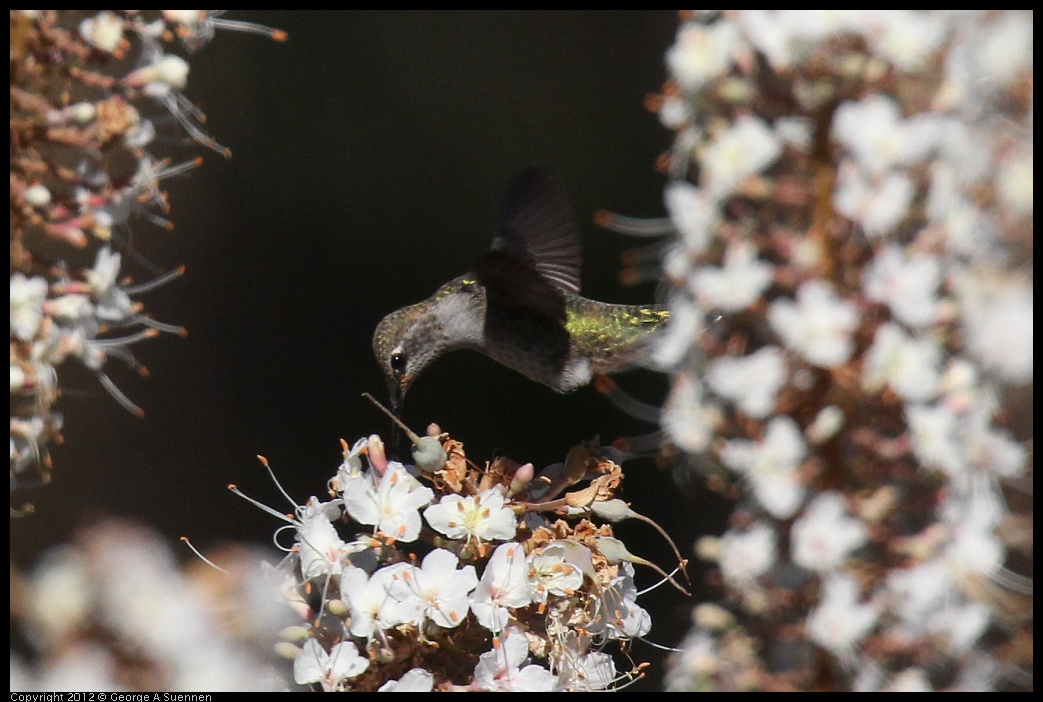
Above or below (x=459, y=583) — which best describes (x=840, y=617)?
below

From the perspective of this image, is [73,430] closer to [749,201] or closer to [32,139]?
[32,139]

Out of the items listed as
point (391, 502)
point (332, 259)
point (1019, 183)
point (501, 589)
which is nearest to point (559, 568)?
point (501, 589)

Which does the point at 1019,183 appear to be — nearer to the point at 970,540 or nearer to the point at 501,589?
the point at 970,540

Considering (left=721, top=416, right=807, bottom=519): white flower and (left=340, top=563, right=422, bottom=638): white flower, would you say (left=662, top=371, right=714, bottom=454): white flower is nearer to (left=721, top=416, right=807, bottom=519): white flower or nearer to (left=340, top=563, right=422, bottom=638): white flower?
(left=721, top=416, right=807, bottom=519): white flower

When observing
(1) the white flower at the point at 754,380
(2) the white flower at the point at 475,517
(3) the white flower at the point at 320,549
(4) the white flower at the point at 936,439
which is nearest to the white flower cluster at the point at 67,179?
(3) the white flower at the point at 320,549

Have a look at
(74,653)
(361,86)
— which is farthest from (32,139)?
(361,86)

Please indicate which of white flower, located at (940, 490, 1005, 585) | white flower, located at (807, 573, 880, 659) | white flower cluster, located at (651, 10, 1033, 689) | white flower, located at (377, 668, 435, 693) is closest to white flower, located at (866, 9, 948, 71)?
white flower cluster, located at (651, 10, 1033, 689)
